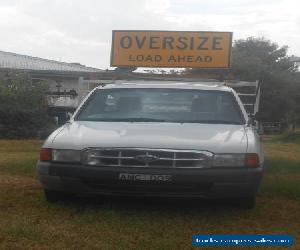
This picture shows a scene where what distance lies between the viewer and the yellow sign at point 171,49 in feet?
36.2

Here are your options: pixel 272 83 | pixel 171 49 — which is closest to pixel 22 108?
pixel 171 49

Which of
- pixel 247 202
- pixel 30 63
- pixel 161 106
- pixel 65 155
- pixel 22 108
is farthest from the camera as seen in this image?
pixel 30 63

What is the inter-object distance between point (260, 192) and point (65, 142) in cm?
280

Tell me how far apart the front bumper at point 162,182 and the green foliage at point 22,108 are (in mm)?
13064

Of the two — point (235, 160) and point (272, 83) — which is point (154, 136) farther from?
point (272, 83)

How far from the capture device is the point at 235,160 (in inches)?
215

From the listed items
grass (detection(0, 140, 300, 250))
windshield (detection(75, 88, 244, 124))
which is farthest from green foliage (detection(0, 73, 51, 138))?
windshield (detection(75, 88, 244, 124))

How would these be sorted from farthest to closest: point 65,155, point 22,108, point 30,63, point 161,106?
1. point 30,63
2. point 22,108
3. point 161,106
4. point 65,155

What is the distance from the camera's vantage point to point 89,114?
22.4 feet

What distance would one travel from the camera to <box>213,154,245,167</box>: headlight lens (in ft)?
17.8

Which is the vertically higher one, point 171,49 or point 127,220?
point 171,49

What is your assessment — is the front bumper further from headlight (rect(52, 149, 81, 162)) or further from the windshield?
the windshield

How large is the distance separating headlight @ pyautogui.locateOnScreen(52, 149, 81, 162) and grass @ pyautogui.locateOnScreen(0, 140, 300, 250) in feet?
1.80

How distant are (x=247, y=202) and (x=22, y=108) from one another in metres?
14.1
